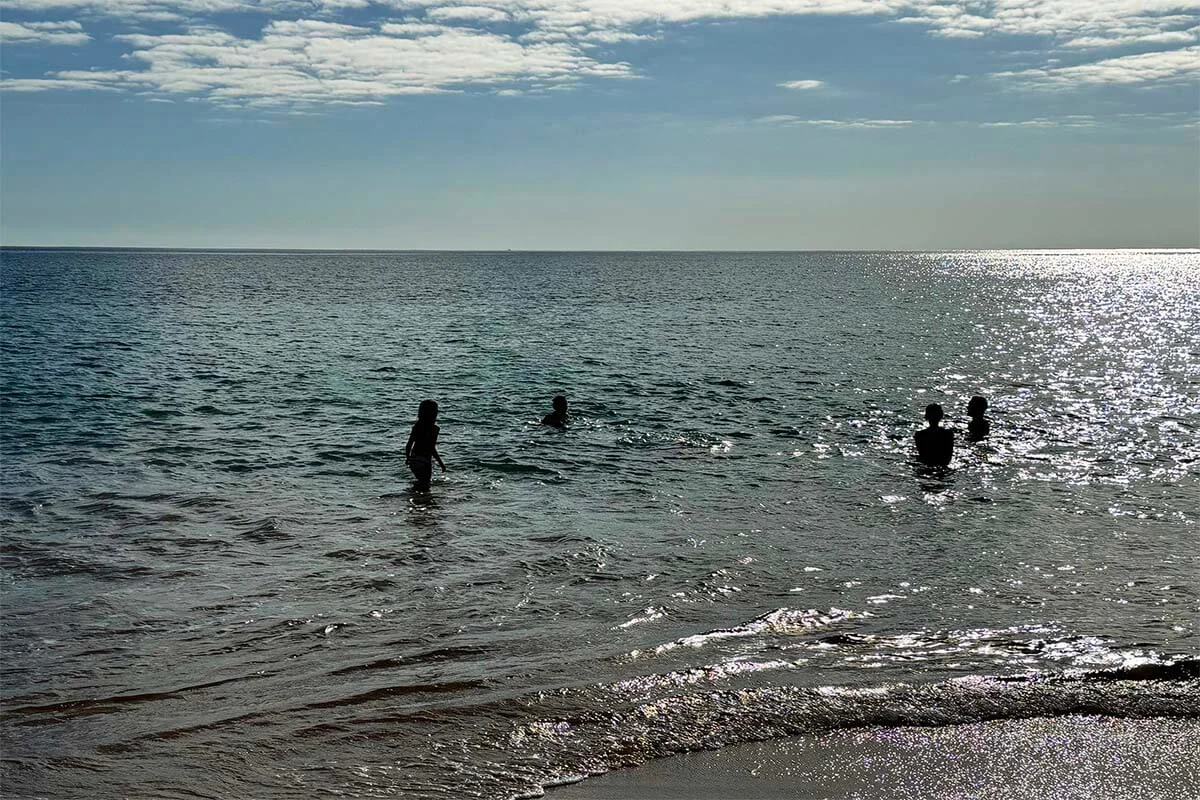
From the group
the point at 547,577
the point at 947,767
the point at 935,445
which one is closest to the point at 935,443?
the point at 935,445

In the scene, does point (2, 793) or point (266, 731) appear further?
point (266, 731)

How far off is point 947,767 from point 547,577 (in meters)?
6.50

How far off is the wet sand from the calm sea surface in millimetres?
286

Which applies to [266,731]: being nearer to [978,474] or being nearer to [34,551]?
[34,551]

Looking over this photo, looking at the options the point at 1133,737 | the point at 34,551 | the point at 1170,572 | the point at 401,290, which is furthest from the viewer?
the point at 401,290

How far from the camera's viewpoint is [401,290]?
4715 inches

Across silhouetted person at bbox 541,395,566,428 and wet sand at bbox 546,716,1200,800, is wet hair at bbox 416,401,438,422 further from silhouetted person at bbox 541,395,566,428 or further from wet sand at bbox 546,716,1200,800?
wet sand at bbox 546,716,1200,800

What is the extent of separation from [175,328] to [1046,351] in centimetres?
5197

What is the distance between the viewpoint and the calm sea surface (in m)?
8.16

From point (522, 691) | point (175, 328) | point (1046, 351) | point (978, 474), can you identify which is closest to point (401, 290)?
point (175, 328)

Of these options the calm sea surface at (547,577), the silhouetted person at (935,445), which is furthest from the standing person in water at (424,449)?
the silhouetted person at (935,445)

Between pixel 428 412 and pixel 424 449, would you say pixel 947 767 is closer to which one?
pixel 424 449

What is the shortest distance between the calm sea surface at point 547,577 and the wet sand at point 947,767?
29 cm

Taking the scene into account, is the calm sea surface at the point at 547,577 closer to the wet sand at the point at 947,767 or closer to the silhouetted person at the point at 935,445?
the wet sand at the point at 947,767
